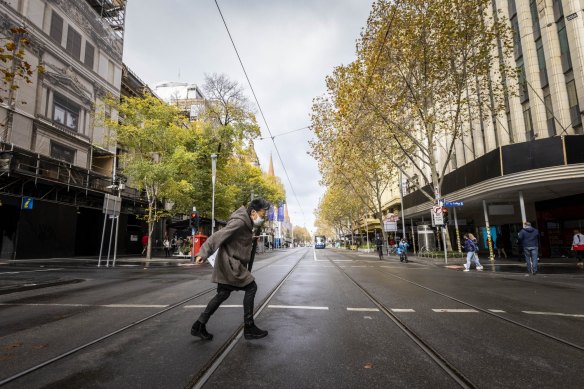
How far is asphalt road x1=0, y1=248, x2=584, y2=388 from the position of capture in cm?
286

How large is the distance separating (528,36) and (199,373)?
25.3 meters

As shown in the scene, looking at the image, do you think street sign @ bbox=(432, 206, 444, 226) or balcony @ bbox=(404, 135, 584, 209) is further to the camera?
street sign @ bbox=(432, 206, 444, 226)

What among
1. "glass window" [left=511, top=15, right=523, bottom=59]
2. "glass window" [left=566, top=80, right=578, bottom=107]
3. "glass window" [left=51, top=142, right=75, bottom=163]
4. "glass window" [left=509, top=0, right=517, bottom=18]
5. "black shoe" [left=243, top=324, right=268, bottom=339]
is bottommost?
"black shoe" [left=243, top=324, right=268, bottom=339]

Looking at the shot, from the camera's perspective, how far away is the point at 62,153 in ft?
75.0

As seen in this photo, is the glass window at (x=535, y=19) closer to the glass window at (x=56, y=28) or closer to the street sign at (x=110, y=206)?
the street sign at (x=110, y=206)

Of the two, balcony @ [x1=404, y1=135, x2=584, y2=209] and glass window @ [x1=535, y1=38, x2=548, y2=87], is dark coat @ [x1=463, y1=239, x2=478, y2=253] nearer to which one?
balcony @ [x1=404, y1=135, x2=584, y2=209]

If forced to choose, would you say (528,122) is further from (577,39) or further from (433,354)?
(433,354)

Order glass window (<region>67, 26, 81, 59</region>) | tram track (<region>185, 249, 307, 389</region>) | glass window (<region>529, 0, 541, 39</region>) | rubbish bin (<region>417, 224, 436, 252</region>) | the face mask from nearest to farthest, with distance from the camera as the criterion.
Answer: tram track (<region>185, 249, 307, 389</region>)
the face mask
glass window (<region>529, 0, 541, 39</region>)
glass window (<region>67, 26, 81, 59</region>)
rubbish bin (<region>417, 224, 436, 252</region>)

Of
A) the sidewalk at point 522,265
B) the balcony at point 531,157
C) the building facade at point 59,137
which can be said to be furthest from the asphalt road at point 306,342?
the building facade at point 59,137

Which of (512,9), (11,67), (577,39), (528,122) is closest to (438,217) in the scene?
(528,122)

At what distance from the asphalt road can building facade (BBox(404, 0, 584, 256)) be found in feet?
36.0

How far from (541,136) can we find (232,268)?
21.8 meters

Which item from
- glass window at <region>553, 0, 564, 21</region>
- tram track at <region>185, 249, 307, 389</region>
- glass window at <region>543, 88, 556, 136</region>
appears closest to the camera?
tram track at <region>185, 249, 307, 389</region>

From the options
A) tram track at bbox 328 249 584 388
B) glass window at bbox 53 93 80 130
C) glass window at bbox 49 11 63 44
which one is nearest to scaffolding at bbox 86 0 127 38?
glass window at bbox 49 11 63 44
